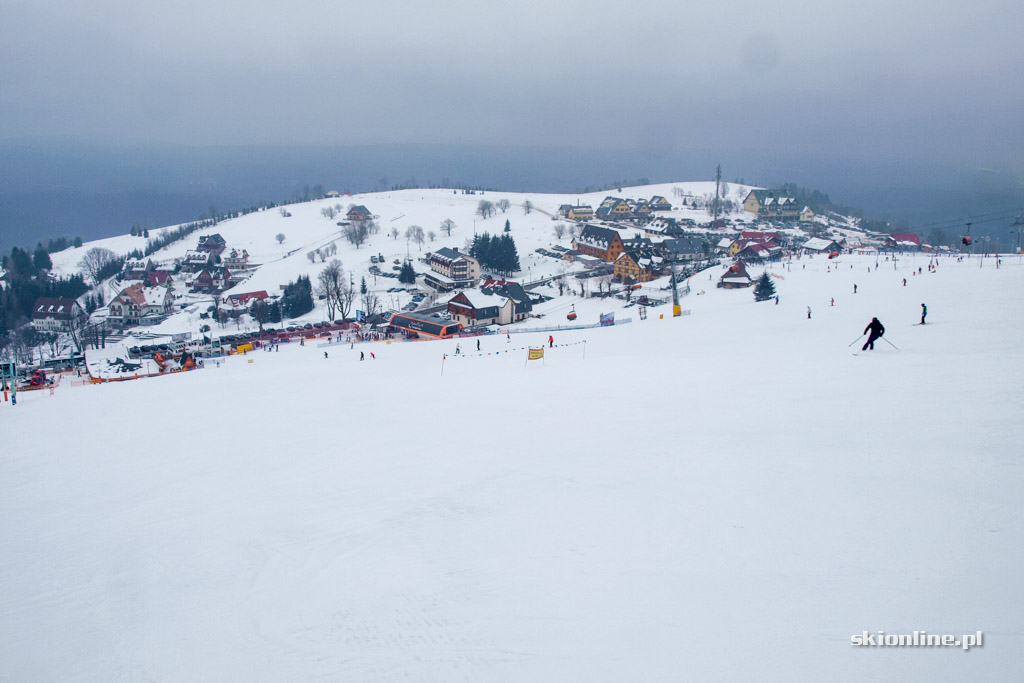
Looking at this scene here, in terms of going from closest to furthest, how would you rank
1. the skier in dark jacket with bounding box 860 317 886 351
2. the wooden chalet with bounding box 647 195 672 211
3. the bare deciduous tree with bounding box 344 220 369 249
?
the skier in dark jacket with bounding box 860 317 886 351
the bare deciduous tree with bounding box 344 220 369 249
the wooden chalet with bounding box 647 195 672 211

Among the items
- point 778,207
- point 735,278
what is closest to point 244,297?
point 735,278

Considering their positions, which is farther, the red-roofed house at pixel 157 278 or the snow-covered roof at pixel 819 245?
the red-roofed house at pixel 157 278

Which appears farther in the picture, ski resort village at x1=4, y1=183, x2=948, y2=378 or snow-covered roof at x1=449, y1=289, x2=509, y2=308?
snow-covered roof at x1=449, y1=289, x2=509, y2=308

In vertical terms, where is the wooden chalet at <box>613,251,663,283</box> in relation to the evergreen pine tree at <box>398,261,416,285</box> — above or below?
below

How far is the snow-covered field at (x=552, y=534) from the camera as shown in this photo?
4.75m

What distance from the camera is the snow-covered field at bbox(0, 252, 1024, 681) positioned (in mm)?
4746

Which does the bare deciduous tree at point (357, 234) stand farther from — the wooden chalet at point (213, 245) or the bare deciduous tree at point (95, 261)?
the bare deciduous tree at point (95, 261)

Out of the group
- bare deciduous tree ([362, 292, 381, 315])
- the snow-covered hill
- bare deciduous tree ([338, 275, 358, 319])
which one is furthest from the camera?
the snow-covered hill

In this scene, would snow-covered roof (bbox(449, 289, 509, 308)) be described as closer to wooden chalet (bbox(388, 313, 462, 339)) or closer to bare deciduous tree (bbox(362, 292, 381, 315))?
wooden chalet (bbox(388, 313, 462, 339))

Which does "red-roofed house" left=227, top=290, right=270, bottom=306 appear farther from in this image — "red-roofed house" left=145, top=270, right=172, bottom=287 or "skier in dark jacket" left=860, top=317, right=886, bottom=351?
"skier in dark jacket" left=860, top=317, right=886, bottom=351

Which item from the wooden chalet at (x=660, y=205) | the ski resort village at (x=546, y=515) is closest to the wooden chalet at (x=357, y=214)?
the wooden chalet at (x=660, y=205)

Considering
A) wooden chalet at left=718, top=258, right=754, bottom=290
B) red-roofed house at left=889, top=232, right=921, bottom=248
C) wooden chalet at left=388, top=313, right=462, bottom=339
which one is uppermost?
red-roofed house at left=889, top=232, right=921, bottom=248

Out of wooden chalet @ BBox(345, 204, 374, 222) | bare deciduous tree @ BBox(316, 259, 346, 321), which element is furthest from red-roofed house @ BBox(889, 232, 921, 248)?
wooden chalet @ BBox(345, 204, 374, 222)

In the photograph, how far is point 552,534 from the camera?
6.43m
